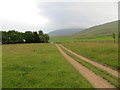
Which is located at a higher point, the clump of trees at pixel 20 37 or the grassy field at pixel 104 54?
the clump of trees at pixel 20 37

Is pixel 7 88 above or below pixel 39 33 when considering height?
below

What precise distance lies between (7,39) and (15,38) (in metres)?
5.53

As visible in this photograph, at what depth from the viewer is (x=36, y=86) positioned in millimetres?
10867

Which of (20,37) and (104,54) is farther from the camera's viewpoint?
(20,37)

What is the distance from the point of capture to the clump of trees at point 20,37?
346 ft

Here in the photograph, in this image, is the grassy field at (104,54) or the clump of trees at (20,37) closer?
the grassy field at (104,54)

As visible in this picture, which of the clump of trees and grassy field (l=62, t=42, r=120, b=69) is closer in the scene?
grassy field (l=62, t=42, r=120, b=69)

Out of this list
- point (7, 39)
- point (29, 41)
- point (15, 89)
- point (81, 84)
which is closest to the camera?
point (15, 89)

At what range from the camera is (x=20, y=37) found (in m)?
110

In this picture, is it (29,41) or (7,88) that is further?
(29,41)

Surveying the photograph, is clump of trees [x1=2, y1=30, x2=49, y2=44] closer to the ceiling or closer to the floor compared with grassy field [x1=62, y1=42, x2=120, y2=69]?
closer to the ceiling

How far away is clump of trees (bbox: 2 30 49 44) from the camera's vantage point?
106m

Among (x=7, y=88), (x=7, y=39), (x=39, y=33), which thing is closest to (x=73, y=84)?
(x=7, y=88)

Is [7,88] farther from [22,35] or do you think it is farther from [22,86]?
[22,35]
